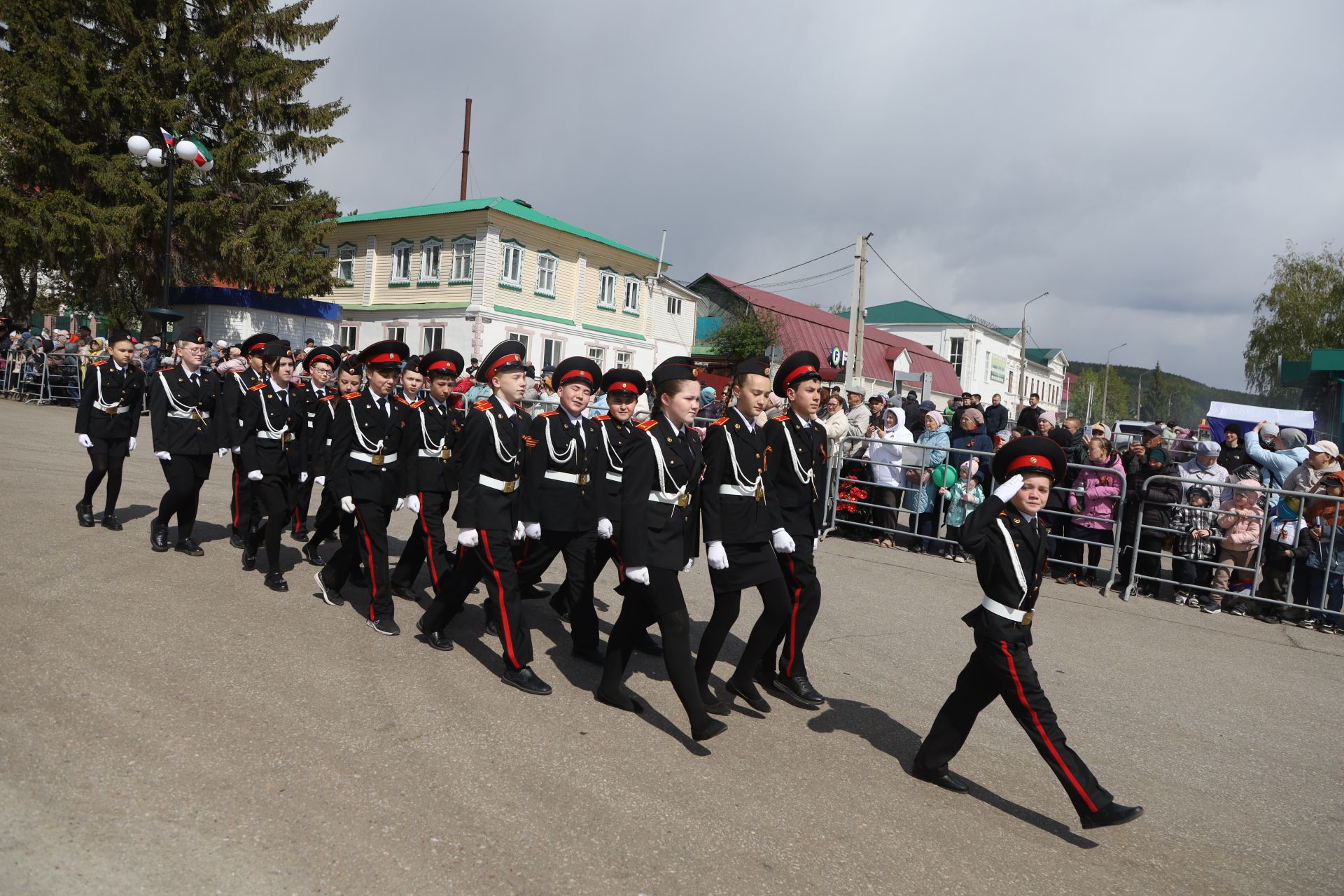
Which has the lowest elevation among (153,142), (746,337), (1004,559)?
(1004,559)

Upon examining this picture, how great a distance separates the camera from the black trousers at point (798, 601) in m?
5.65

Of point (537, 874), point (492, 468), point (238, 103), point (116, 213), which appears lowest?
point (537, 874)

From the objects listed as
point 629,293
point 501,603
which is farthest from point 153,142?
point 501,603

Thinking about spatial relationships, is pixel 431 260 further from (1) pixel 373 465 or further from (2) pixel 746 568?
(2) pixel 746 568

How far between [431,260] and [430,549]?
29653mm

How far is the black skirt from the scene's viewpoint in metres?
5.27

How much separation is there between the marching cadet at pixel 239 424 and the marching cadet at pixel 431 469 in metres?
1.63

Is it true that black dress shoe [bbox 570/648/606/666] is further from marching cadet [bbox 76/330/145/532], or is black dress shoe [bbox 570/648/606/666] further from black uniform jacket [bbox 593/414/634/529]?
marching cadet [bbox 76/330/145/532]

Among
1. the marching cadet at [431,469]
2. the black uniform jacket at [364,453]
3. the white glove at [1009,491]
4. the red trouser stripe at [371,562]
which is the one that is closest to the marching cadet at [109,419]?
the marching cadet at [431,469]

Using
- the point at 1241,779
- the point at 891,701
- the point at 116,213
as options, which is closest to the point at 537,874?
the point at 891,701

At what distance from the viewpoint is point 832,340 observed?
172 ft

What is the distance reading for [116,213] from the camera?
2645 cm

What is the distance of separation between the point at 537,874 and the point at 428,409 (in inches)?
181

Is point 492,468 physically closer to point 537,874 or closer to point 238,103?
point 537,874
